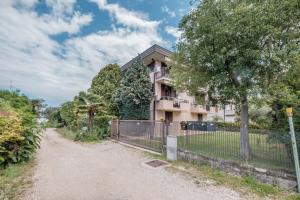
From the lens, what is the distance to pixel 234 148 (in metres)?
7.21

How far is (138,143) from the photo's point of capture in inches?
484

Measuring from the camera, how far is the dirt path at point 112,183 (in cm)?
490

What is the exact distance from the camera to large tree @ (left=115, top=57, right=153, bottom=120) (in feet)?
53.0

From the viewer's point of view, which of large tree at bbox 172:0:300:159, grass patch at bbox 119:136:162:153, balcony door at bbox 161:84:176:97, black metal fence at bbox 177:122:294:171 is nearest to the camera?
black metal fence at bbox 177:122:294:171

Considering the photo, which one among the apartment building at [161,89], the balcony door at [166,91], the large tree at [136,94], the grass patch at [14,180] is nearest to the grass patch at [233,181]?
the grass patch at [14,180]

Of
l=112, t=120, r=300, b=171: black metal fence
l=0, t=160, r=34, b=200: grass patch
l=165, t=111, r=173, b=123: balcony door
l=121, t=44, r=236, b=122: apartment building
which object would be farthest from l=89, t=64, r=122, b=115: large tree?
l=0, t=160, r=34, b=200: grass patch

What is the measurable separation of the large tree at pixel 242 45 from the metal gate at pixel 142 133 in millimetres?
3781

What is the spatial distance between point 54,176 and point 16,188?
52.9 inches

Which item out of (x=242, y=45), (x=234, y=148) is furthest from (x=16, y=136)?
(x=242, y=45)

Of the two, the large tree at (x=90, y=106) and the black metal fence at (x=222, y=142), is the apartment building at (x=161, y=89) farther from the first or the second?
the black metal fence at (x=222, y=142)

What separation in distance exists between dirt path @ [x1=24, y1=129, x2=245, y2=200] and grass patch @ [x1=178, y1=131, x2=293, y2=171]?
185 cm

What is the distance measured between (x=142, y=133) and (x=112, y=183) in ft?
20.0

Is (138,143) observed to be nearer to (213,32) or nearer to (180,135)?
(180,135)

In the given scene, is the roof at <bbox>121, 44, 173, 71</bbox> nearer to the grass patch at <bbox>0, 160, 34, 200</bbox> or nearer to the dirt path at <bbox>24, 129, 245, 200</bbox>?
the dirt path at <bbox>24, 129, 245, 200</bbox>
